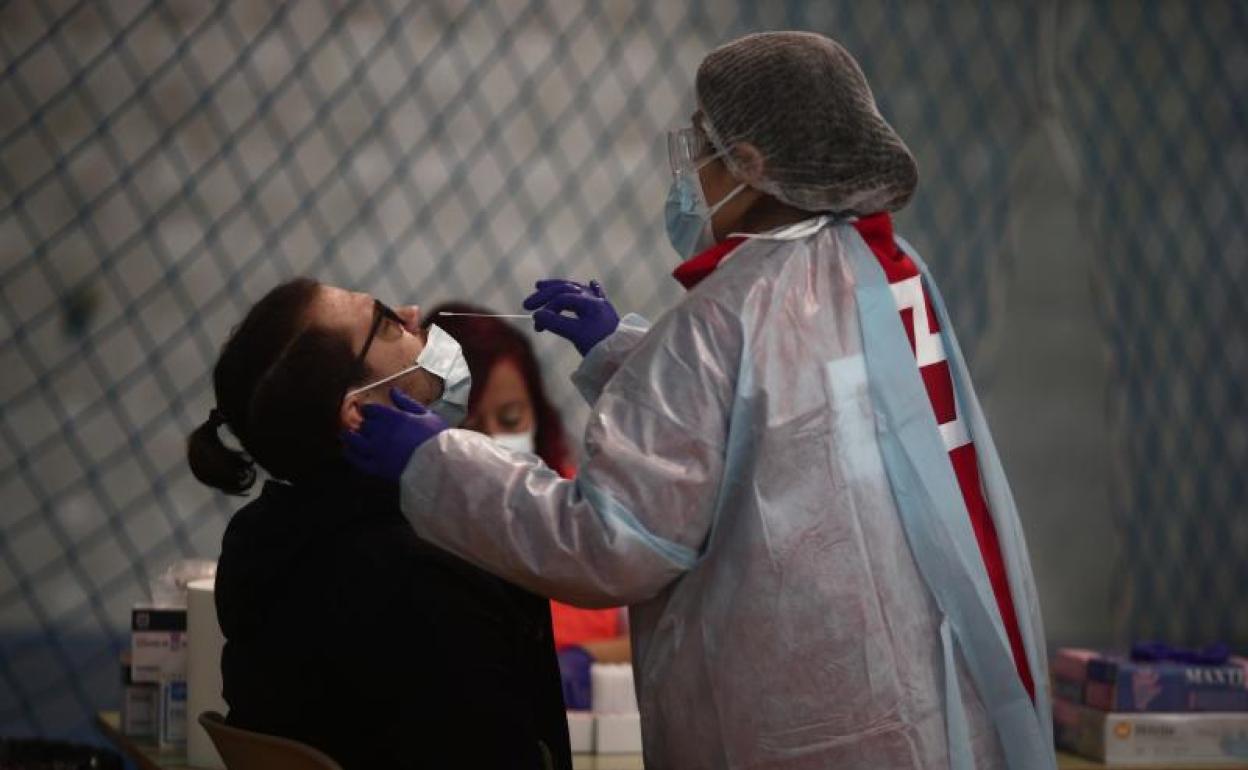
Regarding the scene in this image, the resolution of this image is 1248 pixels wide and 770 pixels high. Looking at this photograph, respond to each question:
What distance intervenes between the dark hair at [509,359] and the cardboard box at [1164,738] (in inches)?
51.3

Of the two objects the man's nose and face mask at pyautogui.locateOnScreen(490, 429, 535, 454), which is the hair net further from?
face mask at pyautogui.locateOnScreen(490, 429, 535, 454)

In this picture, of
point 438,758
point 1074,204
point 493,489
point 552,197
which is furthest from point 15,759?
point 1074,204

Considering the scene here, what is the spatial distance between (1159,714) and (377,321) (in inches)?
52.0

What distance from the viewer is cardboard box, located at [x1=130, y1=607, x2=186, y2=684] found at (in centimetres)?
227

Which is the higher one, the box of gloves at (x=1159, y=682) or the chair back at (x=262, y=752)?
the chair back at (x=262, y=752)

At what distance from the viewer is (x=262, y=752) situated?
64.2 inches

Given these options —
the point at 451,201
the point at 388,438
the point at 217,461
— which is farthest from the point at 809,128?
the point at 451,201

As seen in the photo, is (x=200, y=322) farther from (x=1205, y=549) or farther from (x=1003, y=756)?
(x=1205, y=549)

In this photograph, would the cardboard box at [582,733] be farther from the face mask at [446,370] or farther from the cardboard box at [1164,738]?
the cardboard box at [1164,738]

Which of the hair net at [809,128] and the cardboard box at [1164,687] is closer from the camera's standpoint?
the hair net at [809,128]

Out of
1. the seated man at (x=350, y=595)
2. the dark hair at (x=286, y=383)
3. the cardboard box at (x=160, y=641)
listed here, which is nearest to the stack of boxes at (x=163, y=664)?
the cardboard box at (x=160, y=641)

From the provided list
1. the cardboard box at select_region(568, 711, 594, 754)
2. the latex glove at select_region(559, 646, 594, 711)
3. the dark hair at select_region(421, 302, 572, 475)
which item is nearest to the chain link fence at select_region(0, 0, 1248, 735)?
the dark hair at select_region(421, 302, 572, 475)

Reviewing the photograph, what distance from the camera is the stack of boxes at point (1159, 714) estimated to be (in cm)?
240

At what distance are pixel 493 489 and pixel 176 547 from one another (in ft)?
6.75
